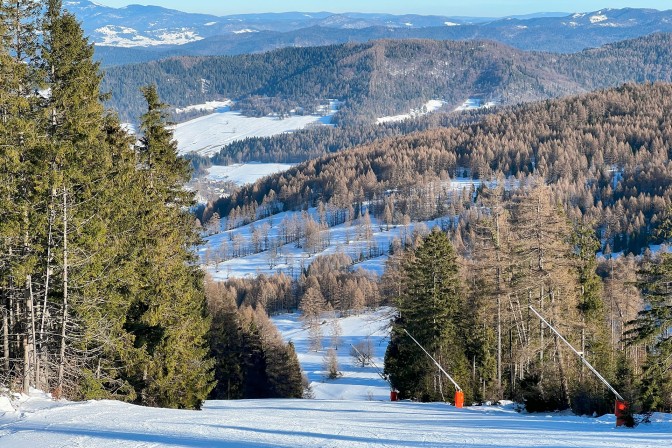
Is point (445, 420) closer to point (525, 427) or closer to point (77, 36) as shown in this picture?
point (525, 427)

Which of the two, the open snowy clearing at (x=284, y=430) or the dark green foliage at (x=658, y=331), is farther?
the dark green foliage at (x=658, y=331)

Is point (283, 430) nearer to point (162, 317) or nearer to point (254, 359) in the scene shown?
point (162, 317)

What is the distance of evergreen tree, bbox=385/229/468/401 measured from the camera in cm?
3575

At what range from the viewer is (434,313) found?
35.6 m

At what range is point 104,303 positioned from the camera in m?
22.0

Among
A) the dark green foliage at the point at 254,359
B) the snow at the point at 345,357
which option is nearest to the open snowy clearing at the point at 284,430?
the dark green foliage at the point at 254,359

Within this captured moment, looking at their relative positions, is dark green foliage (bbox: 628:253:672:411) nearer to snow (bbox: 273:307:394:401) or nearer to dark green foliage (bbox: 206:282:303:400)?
snow (bbox: 273:307:394:401)

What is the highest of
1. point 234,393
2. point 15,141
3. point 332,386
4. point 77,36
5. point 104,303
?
point 77,36

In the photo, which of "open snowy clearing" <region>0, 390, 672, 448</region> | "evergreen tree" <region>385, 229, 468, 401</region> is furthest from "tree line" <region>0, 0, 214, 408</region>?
"evergreen tree" <region>385, 229, 468, 401</region>

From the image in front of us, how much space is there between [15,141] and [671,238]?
22.6m

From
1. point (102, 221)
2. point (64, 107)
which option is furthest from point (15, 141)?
point (102, 221)

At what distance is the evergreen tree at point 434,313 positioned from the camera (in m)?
35.8

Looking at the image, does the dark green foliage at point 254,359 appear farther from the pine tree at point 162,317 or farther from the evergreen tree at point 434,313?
the pine tree at point 162,317

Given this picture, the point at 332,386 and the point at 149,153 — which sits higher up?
the point at 149,153
